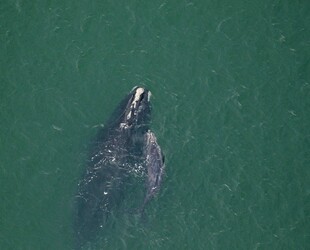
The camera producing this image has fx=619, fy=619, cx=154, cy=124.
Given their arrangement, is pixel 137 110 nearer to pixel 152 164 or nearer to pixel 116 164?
pixel 152 164

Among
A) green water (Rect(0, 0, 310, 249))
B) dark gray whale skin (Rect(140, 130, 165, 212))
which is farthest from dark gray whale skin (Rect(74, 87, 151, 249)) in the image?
green water (Rect(0, 0, 310, 249))

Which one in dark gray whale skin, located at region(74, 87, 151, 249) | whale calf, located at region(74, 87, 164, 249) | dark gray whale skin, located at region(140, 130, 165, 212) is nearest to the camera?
dark gray whale skin, located at region(74, 87, 151, 249)

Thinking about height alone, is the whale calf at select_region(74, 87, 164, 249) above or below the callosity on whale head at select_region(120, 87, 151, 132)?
below

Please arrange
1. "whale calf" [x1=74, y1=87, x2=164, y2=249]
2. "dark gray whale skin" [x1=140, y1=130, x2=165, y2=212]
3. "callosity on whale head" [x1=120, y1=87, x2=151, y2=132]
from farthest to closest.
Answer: "callosity on whale head" [x1=120, y1=87, x2=151, y2=132], "dark gray whale skin" [x1=140, y1=130, x2=165, y2=212], "whale calf" [x1=74, y1=87, x2=164, y2=249]

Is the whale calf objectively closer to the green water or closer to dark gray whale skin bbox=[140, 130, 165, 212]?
dark gray whale skin bbox=[140, 130, 165, 212]

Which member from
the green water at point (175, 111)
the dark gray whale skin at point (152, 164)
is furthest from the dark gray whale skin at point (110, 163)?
the green water at point (175, 111)

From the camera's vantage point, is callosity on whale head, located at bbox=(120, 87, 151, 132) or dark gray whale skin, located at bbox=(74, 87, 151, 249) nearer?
dark gray whale skin, located at bbox=(74, 87, 151, 249)

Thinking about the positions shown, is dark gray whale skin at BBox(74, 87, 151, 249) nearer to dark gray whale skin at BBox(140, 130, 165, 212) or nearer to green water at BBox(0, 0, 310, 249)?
dark gray whale skin at BBox(140, 130, 165, 212)
